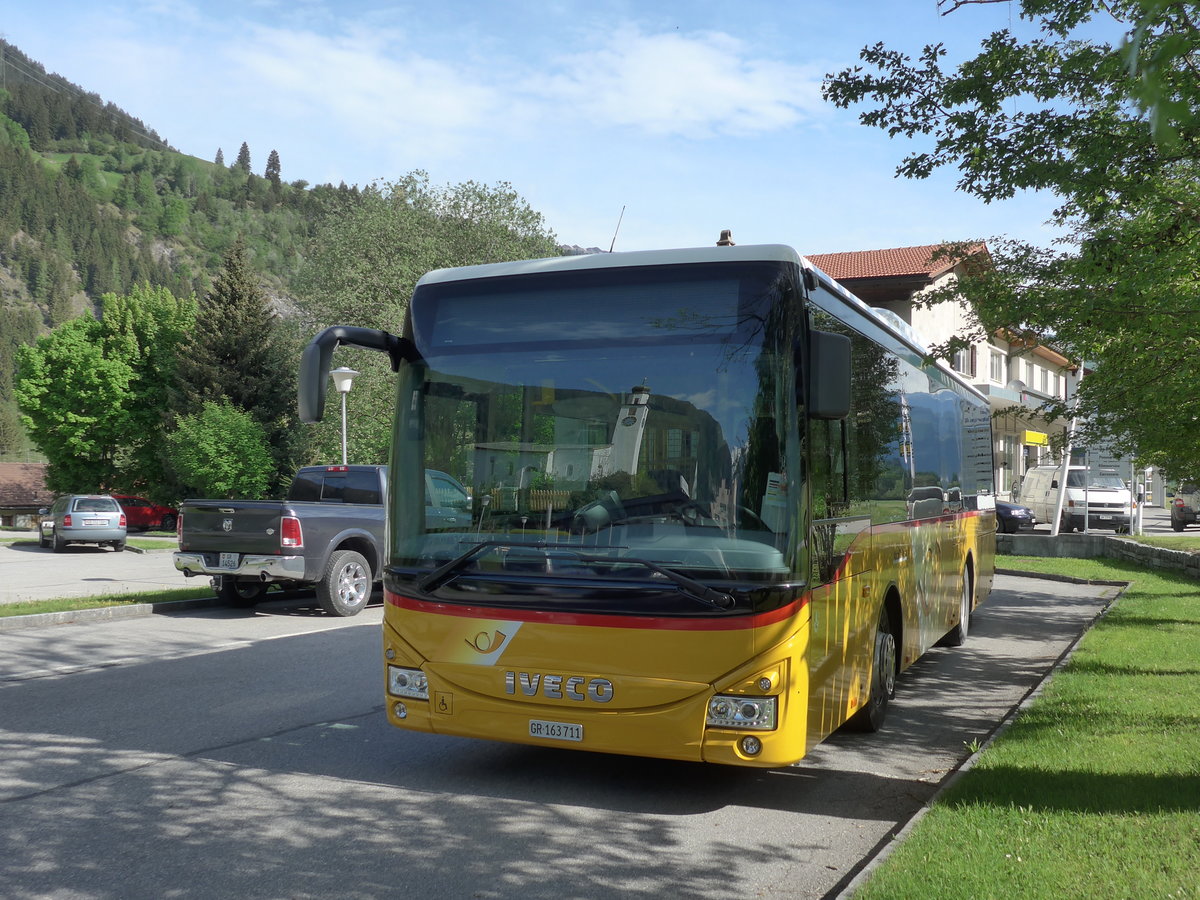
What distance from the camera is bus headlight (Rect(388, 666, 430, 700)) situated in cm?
601

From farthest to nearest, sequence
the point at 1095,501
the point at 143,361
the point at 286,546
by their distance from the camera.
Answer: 1. the point at 143,361
2. the point at 1095,501
3. the point at 286,546

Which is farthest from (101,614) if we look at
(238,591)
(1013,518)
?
(1013,518)

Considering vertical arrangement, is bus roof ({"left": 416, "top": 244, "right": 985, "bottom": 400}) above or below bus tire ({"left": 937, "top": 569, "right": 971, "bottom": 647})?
above

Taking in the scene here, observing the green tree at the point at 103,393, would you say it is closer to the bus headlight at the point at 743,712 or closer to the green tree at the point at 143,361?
the green tree at the point at 143,361

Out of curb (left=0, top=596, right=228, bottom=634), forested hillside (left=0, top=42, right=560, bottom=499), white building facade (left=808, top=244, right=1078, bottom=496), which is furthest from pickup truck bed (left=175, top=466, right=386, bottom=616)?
forested hillside (left=0, top=42, right=560, bottom=499)

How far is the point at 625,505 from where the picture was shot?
5656 mm

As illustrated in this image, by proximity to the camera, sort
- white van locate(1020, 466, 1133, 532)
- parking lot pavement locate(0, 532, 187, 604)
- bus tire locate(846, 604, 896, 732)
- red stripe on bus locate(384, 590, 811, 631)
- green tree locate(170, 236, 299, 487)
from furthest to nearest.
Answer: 1. green tree locate(170, 236, 299, 487)
2. white van locate(1020, 466, 1133, 532)
3. parking lot pavement locate(0, 532, 187, 604)
4. bus tire locate(846, 604, 896, 732)
5. red stripe on bus locate(384, 590, 811, 631)

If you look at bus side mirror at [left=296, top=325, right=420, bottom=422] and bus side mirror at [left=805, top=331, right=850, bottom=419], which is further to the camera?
bus side mirror at [left=296, top=325, right=420, bottom=422]

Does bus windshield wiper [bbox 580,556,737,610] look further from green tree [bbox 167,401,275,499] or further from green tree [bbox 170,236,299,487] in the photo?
green tree [bbox 170,236,299,487]

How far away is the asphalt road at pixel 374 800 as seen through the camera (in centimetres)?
466

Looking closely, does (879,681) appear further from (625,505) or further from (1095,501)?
(1095,501)

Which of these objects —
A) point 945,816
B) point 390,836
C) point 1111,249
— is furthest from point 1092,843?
point 1111,249

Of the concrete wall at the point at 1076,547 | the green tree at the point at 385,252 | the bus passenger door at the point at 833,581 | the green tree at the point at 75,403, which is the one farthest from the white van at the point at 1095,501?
the green tree at the point at 75,403

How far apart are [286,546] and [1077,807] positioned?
10.5 m
